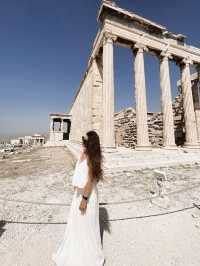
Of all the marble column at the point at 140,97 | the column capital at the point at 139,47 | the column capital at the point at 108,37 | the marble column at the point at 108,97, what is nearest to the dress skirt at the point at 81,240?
the marble column at the point at 108,97

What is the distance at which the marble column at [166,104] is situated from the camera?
11727mm

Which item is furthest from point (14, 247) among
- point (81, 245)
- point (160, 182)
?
point (160, 182)

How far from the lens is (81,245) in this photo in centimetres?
213

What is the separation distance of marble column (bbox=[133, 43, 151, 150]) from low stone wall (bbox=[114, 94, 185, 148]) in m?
5.65

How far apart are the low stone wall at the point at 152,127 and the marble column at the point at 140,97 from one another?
5.65 m

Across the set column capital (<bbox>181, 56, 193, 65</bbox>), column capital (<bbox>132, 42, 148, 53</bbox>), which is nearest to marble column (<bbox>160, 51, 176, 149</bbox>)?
column capital (<bbox>181, 56, 193, 65</bbox>)

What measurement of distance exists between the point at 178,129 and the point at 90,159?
17763mm

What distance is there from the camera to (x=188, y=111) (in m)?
13.5

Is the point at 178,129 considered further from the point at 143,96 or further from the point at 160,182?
the point at 160,182

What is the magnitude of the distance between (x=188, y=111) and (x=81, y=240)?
14664mm

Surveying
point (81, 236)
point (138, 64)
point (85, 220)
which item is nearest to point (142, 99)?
point (138, 64)

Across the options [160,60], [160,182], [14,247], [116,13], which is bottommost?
[14,247]

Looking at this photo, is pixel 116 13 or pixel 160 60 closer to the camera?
pixel 116 13

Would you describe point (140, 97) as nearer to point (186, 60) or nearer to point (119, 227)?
point (186, 60)
